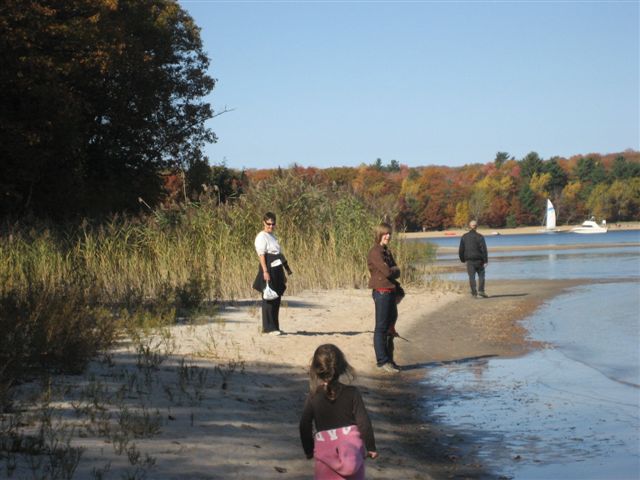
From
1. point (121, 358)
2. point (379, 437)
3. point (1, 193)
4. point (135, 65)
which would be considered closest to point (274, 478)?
point (379, 437)

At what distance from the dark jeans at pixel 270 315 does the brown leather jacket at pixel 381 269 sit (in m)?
2.13

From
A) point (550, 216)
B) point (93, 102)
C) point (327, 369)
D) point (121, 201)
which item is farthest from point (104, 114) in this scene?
point (550, 216)

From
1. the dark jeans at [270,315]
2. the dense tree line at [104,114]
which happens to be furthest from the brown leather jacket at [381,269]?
the dense tree line at [104,114]

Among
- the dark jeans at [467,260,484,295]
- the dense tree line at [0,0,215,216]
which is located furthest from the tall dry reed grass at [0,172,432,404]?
the dense tree line at [0,0,215,216]

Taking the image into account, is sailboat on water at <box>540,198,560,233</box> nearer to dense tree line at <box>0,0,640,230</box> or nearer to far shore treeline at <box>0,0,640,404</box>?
far shore treeline at <box>0,0,640,404</box>

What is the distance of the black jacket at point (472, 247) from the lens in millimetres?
23578

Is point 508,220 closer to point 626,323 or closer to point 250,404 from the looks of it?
point 626,323

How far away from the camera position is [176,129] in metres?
42.6

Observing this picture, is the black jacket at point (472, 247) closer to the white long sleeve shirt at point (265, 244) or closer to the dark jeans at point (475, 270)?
the dark jeans at point (475, 270)

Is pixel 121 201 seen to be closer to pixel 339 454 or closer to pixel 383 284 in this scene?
pixel 383 284

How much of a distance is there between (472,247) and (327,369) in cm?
1829

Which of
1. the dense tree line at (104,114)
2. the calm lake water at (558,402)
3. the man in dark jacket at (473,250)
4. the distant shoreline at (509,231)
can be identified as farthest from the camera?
the distant shoreline at (509,231)

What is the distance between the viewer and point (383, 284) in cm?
1238

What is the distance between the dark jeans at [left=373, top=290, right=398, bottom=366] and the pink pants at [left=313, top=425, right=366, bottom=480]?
6.72m
